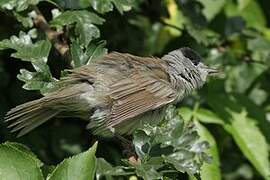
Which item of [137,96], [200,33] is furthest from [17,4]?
[200,33]

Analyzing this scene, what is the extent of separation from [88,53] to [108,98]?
24 centimetres

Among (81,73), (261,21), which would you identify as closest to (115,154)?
(81,73)

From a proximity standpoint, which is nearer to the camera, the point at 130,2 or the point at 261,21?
the point at 130,2

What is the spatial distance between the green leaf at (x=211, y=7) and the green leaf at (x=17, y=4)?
1.30 m

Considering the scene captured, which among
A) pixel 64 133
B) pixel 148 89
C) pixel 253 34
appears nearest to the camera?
pixel 148 89

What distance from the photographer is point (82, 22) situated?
3121mm

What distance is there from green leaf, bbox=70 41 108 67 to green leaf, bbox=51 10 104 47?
0.03 meters

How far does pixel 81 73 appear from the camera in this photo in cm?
310

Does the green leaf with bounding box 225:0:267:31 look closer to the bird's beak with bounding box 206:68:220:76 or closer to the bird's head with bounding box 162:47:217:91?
the bird's beak with bounding box 206:68:220:76

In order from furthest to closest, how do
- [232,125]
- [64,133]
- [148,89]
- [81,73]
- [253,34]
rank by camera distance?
[253,34], [64,133], [232,125], [148,89], [81,73]

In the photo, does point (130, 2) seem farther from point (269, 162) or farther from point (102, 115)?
point (269, 162)

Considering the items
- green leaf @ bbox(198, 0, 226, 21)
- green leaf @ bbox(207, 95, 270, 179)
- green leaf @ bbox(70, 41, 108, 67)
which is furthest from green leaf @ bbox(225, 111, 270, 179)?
green leaf @ bbox(70, 41, 108, 67)

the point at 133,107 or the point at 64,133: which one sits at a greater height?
the point at 133,107

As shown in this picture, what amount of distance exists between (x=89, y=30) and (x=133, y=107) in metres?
0.41
